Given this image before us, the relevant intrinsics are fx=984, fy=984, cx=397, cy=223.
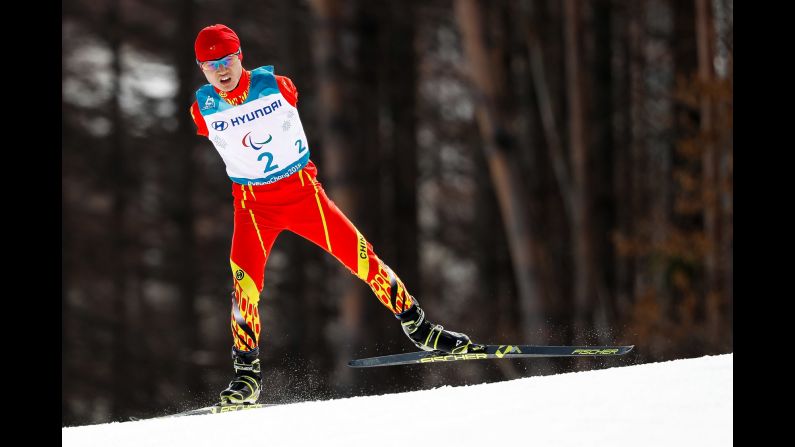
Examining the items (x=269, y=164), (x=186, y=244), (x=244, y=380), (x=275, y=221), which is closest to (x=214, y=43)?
(x=269, y=164)

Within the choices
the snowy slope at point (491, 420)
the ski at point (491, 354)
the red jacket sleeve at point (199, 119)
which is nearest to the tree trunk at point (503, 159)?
the snowy slope at point (491, 420)

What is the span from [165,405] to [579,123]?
24.9 feet

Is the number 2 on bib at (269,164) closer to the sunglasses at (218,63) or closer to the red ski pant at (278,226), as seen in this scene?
the red ski pant at (278,226)

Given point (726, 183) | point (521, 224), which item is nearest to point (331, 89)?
point (521, 224)

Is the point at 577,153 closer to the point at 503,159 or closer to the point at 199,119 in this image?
the point at 503,159

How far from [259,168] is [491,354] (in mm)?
1779

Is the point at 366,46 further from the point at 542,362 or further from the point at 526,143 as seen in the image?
the point at 542,362

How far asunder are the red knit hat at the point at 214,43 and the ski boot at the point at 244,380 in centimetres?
163

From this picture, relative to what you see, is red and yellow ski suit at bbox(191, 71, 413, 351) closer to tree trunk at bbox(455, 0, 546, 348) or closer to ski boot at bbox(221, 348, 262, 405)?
ski boot at bbox(221, 348, 262, 405)

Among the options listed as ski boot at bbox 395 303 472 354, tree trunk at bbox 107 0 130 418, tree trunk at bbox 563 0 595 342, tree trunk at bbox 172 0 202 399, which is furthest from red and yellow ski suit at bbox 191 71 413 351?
tree trunk at bbox 107 0 130 418

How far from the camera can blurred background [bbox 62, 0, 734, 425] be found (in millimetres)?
12789

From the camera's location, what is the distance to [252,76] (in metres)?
5.11

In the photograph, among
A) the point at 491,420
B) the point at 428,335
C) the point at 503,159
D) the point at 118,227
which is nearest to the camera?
the point at 491,420

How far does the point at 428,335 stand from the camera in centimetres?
563
